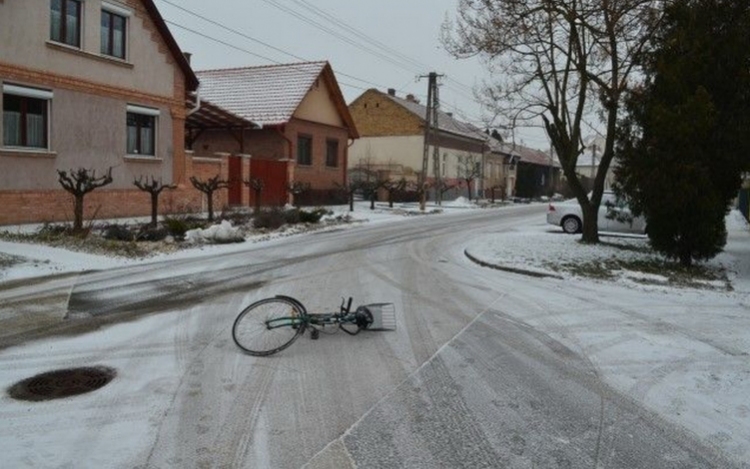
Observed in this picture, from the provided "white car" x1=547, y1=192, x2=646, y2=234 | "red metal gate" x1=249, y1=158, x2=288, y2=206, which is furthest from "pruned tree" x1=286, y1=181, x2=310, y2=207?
"white car" x1=547, y1=192, x2=646, y2=234

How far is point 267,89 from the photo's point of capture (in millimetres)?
32438

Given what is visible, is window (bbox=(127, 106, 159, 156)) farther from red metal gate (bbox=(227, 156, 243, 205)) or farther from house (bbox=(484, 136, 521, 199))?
house (bbox=(484, 136, 521, 199))

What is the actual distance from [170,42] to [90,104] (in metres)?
4.07

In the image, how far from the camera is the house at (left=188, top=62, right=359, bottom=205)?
29.1 meters

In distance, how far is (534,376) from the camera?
6074 mm

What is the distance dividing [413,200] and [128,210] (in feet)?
78.2

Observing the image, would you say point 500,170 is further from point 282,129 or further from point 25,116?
point 25,116

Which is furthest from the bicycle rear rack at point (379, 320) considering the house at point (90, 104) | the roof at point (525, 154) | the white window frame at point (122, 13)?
the roof at point (525, 154)

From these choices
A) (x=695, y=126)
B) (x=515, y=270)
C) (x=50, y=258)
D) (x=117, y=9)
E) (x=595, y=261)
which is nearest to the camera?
(x=50, y=258)

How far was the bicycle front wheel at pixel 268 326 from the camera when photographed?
668cm

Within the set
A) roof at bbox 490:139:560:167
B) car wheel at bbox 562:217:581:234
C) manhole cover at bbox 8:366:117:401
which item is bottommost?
manhole cover at bbox 8:366:117:401

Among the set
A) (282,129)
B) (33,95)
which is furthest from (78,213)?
(282,129)

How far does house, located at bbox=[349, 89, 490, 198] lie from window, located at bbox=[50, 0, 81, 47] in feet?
92.8

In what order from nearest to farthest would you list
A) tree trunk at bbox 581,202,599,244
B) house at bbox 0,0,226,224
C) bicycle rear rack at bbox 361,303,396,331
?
bicycle rear rack at bbox 361,303,396,331 < house at bbox 0,0,226,224 < tree trunk at bbox 581,202,599,244
